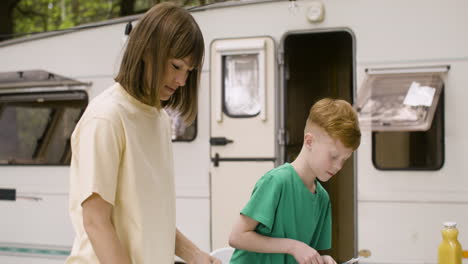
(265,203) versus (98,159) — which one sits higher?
(98,159)

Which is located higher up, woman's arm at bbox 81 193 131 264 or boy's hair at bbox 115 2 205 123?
boy's hair at bbox 115 2 205 123

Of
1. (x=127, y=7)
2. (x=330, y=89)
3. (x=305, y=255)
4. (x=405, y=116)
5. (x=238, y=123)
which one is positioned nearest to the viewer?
(x=305, y=255)

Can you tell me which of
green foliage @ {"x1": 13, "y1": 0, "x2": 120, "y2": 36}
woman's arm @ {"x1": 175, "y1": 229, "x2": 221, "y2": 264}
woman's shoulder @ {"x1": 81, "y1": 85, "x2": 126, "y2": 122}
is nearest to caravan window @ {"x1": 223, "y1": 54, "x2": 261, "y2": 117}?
woman's arm @ {"x1": 175, "y1": 229, "x2": 221, "y2": 264}

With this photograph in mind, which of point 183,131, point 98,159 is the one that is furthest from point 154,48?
point 183,131

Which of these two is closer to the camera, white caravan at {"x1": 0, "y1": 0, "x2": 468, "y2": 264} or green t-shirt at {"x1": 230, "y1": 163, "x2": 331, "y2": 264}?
green t-shirt at {"x1": 230, "y1": 163, "x2": 331, "y2": 264}

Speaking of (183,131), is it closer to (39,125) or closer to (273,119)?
(273,119)

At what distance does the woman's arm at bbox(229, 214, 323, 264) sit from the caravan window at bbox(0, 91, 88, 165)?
3352mm

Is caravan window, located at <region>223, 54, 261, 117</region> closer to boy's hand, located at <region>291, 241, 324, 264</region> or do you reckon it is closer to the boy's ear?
the boy's ear

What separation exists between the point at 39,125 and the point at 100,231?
442cm

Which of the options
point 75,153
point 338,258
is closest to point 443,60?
point 338,258

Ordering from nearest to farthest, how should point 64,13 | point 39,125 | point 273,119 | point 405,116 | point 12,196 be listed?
point 405,116, point 273,119, point 12,196, point 39,125, point 64,13

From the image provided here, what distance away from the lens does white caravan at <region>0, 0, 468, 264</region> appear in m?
4.03

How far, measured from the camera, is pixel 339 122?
2107 millimetres

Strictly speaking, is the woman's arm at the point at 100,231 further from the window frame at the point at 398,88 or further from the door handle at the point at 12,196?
the door handle at the point at 12,196
